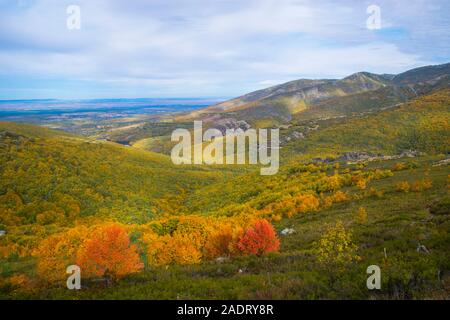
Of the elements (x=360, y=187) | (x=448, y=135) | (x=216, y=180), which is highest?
(x=448, y=135)

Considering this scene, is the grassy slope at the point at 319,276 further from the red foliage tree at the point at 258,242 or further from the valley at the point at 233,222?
the red foliage tree at the point at 258,242

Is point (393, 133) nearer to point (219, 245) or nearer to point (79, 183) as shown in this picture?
point (79, 183)

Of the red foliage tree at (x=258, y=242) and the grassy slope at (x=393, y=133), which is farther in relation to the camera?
the grassy slope at (x=393, y=133)

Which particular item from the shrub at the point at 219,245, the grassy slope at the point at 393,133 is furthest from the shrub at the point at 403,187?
the grassy slope at the point at 393,133

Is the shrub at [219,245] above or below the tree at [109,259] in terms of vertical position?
below

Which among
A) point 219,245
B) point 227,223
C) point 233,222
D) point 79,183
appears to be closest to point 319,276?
point 219,245

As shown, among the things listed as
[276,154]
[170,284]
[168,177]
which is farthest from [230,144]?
[170,284]

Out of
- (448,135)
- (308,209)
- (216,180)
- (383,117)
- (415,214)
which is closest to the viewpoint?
(415,214)
